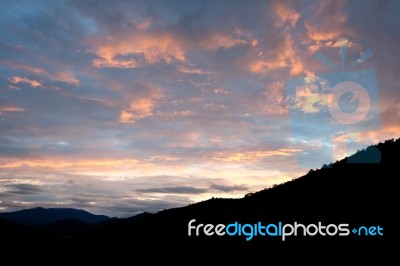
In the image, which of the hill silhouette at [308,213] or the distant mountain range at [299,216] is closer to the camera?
the distant mountain range at [299,216]

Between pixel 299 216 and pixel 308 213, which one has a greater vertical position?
pixel 308 213

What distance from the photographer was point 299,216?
25.1 meters

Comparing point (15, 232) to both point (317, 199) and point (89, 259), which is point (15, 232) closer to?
point (89, 259)

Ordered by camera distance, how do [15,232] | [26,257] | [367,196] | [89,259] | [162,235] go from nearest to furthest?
[367,196], [89,259], [162,235], [26,257], [15,232]

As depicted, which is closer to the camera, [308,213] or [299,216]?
[299,216]

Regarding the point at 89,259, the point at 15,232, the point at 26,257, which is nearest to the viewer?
the point at 89,259

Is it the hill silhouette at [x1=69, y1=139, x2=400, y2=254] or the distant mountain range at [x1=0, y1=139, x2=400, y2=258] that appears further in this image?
the hill silhouette at [x1=69, y1=139, x2=400, y2=254]

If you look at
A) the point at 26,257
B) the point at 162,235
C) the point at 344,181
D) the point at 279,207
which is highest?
the point at 344,181

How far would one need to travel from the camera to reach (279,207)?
2825 cm

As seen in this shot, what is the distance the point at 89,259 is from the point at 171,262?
27.3ft

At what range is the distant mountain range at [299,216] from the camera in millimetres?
21297

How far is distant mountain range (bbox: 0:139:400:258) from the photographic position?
21297 mm

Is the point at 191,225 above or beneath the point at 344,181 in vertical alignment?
beneath

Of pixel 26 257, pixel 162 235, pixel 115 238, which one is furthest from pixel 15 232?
pixel 162 235
